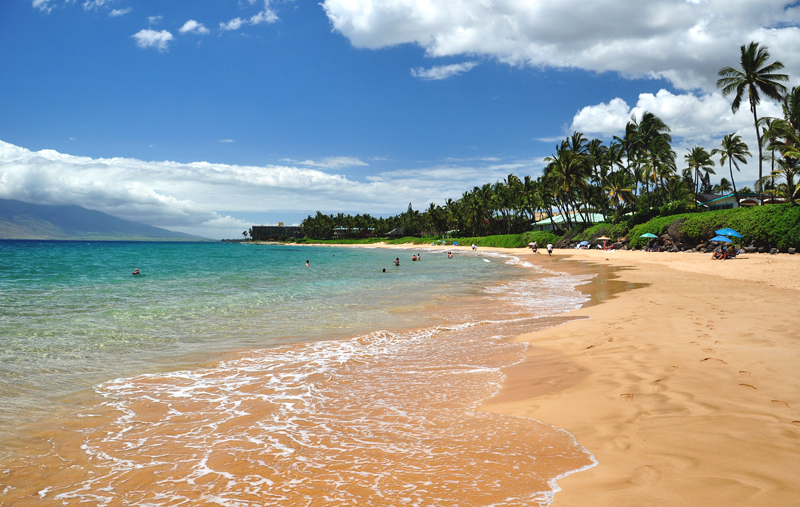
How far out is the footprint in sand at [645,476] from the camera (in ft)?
10.3

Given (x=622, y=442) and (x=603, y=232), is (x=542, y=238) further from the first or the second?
(x=622, y=442)

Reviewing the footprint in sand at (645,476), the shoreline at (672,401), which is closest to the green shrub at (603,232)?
the shoreline at (672,401)

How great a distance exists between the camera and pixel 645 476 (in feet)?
10.6

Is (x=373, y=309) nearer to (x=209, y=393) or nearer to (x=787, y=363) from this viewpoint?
(x=209, y=393)

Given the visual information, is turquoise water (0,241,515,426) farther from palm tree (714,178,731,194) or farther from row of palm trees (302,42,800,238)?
palm tree (714,178,731,194)

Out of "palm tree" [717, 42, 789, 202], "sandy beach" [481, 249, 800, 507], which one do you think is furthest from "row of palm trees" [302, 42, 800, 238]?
"sandy beach" [481, 249, 800, 507]

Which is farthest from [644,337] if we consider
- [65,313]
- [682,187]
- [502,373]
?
[682,187]

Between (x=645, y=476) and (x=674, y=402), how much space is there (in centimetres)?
181

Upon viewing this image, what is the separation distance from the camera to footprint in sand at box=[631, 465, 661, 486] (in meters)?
3.15

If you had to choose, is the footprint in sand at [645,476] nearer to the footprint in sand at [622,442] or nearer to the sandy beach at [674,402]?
the sandy beach at [674,402]

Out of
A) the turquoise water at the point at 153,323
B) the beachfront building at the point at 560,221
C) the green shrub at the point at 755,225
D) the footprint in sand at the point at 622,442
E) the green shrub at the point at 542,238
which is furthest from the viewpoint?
the beachfront building at the point at 560,221

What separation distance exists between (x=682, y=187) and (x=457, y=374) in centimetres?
8915

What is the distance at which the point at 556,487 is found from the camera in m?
3.28

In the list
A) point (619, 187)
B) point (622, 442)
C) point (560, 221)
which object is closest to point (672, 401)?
point (622, 442)
